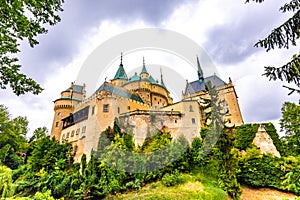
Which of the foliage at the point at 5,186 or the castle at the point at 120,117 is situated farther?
the castle at the point at 120,117

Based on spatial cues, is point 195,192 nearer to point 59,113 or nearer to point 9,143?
point 59,113

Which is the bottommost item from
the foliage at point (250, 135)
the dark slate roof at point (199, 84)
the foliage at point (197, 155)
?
the foliage at point (197, 155)

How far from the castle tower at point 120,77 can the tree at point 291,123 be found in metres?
31.1

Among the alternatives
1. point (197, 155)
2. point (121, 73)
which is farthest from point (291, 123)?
point (121, 73)

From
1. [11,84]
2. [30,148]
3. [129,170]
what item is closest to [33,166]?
[30,148]

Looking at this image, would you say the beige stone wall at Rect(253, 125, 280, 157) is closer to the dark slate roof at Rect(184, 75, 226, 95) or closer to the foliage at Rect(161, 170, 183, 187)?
the foliage at Rect(161, 170, 183, 187)

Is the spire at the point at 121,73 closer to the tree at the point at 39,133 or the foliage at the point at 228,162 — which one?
the tree at the point at 39,133

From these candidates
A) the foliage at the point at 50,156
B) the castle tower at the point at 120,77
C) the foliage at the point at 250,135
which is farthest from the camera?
the castle tower at the point at 120,77

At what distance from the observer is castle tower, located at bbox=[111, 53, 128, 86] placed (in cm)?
4594

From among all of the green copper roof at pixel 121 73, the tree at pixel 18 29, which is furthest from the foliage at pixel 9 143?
the tree at pixel 18 29

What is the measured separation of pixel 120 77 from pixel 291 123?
1345 inches

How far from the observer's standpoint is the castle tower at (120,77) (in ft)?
151

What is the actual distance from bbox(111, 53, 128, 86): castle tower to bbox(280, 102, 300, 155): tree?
31062mm

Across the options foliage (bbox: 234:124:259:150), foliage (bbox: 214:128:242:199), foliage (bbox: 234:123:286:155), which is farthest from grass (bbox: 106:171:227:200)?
foliage (bbox: 234:123:286:155)
